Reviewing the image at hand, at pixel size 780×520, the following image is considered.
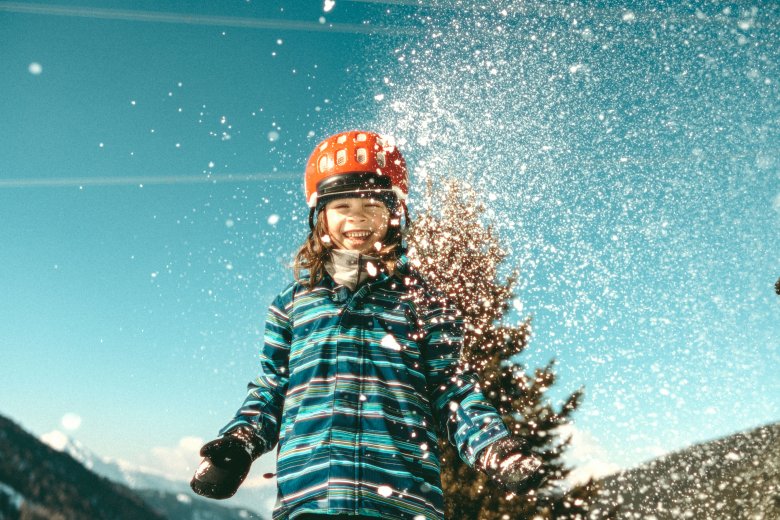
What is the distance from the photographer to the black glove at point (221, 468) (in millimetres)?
1975

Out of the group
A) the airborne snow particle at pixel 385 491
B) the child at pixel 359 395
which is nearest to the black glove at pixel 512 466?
the child at pixel 359 395

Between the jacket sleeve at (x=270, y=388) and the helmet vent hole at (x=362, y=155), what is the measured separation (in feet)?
3.19

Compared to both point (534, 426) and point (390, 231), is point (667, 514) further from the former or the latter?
point (390, 231)

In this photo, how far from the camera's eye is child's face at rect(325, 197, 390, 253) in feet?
9.25

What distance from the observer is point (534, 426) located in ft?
32.6

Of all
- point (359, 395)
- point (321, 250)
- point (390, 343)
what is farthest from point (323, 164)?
point (359, 395)

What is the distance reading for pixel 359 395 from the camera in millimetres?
2021

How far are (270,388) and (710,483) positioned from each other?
108 feet

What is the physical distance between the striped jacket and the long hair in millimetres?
67

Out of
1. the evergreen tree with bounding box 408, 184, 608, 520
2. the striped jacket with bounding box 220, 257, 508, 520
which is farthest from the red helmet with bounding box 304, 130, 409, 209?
the evergreen tree with bounding box 408, 184, 608, 520

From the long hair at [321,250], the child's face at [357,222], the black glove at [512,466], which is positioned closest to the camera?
the black glove at [512,466]

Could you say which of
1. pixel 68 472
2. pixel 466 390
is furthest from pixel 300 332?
pixel 68 472

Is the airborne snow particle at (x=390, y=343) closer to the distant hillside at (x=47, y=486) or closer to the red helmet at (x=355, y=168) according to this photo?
the red helmet at (x=355, y=168)

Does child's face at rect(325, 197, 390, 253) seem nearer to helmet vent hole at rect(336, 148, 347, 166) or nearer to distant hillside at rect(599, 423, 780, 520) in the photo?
helmet vent hole at rect(336, 148, 347, 166)
